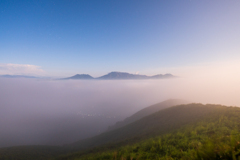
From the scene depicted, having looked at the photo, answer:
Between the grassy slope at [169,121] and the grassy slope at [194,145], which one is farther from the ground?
the grassy slope at [194,145]

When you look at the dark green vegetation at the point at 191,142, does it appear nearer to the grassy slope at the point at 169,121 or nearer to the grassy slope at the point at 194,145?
the grassy slope at the point at 194,145

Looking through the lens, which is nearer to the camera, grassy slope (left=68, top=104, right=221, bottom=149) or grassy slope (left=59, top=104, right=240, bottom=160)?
grassy slope (left=59, top=104, right=240, bottom=160)

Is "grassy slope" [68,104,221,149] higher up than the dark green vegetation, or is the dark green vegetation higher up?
the dark green vegetation

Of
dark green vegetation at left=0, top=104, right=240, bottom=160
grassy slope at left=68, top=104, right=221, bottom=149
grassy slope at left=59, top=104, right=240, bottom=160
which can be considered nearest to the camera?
grassy slope at left=59, top=104, right=240, bottom=160

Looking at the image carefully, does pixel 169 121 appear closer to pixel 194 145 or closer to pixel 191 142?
pixel 191 142

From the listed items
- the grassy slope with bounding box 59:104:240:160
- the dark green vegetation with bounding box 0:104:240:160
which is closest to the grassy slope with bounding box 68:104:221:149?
the dark green vegetation with bounding box 0:104:240:160

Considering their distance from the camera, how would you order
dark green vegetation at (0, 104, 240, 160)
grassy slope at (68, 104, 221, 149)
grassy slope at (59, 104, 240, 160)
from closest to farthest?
1. grassy slope at (59, 104, 240, 160)
2. dark green vegetation at (0, 104, 240, 160)
3. grassy slope at (68, 104, 221, 149)

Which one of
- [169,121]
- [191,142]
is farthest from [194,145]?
[169,121]

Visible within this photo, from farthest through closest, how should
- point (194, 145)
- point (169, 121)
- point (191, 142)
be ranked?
point (169, 121) < point (191, 142) < point (194, 145)

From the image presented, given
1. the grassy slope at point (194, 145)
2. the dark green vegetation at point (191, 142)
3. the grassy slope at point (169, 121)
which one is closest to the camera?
the grassy slope at point (194, 145)

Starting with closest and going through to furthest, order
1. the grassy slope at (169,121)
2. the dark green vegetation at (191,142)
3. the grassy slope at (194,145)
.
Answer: the grassy slope at (194,145) < the dark green vegetation at (191,142) < the grassy slope at (169,121)

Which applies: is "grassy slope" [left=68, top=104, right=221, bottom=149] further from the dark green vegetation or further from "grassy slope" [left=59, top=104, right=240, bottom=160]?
"grassy slope" [left=59, top=104, right=240, bottom=160]

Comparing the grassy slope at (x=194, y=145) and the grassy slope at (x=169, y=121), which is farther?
the grassy slope at (x=169, y=121)

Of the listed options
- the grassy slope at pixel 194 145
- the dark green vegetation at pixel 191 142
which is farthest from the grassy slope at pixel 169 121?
the grassy slope at pixel 194 145
